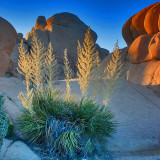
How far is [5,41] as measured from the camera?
7.70 meters

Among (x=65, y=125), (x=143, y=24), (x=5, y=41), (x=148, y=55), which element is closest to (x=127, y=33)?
(x=143, y=24)

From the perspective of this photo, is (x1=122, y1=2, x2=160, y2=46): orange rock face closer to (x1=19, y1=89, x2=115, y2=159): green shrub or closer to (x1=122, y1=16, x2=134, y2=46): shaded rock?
(x1=122, y1=16, x2=134, y2=46): shaded rock

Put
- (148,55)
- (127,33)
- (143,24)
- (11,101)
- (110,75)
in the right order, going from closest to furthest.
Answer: (110,75) → (11,101) → (148,55) → (143,24) → (127,33)

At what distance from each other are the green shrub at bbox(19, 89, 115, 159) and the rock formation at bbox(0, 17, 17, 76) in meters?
4.48

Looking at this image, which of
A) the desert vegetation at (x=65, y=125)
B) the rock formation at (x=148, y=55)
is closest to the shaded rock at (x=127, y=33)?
the rock formation at (x=148, y=55)

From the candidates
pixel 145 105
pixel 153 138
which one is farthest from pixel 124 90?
pixel 153 138

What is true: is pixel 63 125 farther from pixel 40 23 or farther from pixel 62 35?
pixel 40 23

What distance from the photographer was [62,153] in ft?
10.8

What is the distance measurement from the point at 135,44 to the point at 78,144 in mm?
7614

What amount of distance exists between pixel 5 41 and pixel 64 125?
560 centimetres

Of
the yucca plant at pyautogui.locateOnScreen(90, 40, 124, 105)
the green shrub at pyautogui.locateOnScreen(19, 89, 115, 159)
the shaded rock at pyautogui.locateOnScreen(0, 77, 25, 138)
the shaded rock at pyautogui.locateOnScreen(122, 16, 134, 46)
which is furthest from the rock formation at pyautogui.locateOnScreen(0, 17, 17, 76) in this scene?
the shaded rock at pyautogui.locateOnScreen(122, 16, 134, 46)

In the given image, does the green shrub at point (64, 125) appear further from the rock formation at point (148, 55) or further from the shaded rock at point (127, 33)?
the shaded rock at point (127, 33)

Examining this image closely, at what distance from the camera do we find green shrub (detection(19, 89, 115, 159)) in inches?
131

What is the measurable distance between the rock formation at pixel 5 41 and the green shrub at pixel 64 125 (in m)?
4.48
